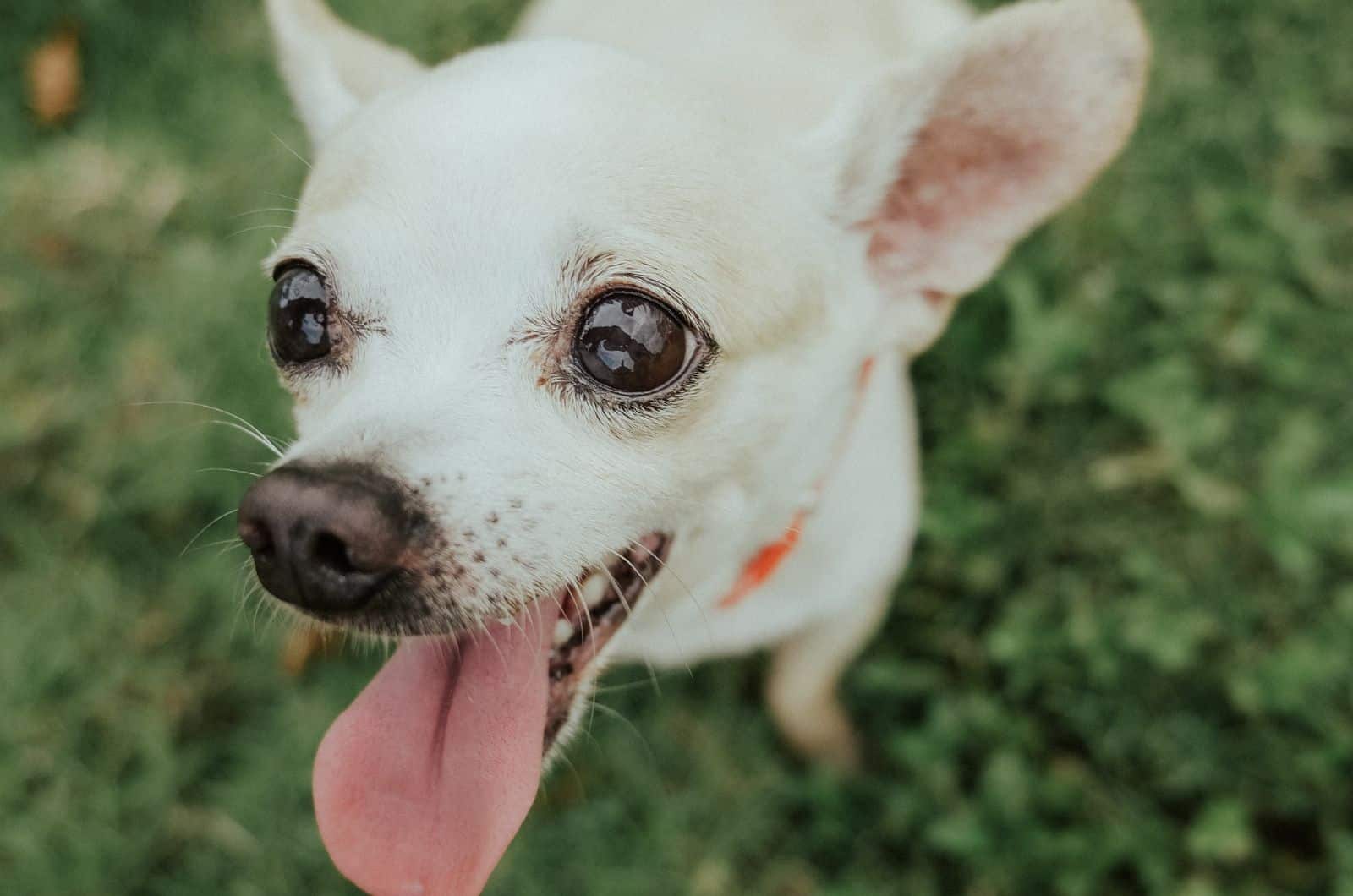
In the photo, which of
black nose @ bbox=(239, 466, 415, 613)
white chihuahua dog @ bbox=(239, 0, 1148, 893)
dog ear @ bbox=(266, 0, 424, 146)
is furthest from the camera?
dog ear @ bbox=(266, 0, 424, 146)

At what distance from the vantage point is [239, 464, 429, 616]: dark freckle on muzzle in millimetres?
1557

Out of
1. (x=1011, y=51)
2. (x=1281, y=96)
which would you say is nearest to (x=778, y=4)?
(x=1011, y=51)

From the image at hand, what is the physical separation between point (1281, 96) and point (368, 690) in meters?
3.91

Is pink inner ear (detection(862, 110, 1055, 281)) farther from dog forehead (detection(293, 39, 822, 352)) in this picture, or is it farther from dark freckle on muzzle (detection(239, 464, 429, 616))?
dark freckle on muzzle (detection(239, 464, 429, 616))

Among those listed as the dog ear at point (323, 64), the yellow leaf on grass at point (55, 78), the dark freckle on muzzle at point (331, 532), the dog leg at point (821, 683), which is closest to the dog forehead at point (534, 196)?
the dark freckle on muzzle at point (331, 532)

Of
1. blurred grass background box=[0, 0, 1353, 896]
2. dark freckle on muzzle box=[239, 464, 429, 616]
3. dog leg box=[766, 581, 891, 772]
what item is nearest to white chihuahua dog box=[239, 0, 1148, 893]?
dark freckle on muzzle box=[239, 464, 429, 616]

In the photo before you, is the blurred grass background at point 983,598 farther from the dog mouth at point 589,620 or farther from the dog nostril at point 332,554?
the dog nostril at point 332,554

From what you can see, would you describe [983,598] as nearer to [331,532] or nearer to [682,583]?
[682,583]

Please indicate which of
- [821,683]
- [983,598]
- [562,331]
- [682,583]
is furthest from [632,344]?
[983,598]

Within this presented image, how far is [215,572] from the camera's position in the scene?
3.63 meters

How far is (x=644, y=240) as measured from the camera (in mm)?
1737

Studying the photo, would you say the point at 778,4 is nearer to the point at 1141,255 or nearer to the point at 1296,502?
the point at 1141,255

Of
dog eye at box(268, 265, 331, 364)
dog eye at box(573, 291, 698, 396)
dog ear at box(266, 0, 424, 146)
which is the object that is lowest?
dog eye at box(573, 291, 698, 396)

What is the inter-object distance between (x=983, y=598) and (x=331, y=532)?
240cm
